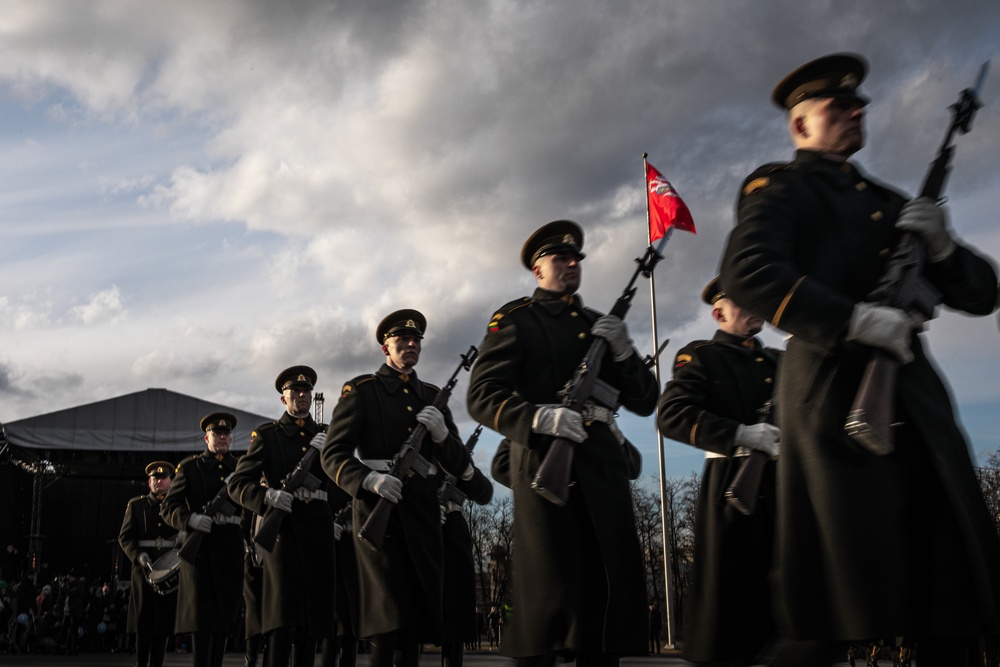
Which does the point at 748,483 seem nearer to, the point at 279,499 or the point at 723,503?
the point at 723,503

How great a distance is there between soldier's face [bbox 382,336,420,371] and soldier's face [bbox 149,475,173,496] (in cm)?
581

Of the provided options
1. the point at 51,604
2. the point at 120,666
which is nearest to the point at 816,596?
the point at 120,666

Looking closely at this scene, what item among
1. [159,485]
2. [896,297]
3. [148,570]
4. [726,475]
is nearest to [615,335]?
[726,475]

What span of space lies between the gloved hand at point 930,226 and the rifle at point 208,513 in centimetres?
760

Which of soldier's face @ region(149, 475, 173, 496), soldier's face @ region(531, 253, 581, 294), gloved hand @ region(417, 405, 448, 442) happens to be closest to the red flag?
soldier's face @ region(149, 475, 173, 496)

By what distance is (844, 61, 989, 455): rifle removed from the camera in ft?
9.95

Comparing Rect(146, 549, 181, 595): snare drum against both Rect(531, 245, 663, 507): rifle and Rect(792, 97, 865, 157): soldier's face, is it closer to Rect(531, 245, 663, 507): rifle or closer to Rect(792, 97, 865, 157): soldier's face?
Rect(531, 245, 663, 507): rifle

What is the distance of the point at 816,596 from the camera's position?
122 inches

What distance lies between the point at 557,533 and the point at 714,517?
54.4 inches

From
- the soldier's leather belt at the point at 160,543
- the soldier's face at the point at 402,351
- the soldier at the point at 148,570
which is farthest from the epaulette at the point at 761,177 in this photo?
the soldier's leather belt at the point at 160,543

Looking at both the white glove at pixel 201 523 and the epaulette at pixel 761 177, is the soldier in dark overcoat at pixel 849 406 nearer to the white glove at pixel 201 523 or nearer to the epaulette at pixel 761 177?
the epaulette at pixel 761 177

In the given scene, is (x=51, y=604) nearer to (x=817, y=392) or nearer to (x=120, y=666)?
(x=120, y=666)

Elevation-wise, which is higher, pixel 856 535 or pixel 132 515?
pixel 132 515

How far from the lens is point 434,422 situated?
22.7 ft
